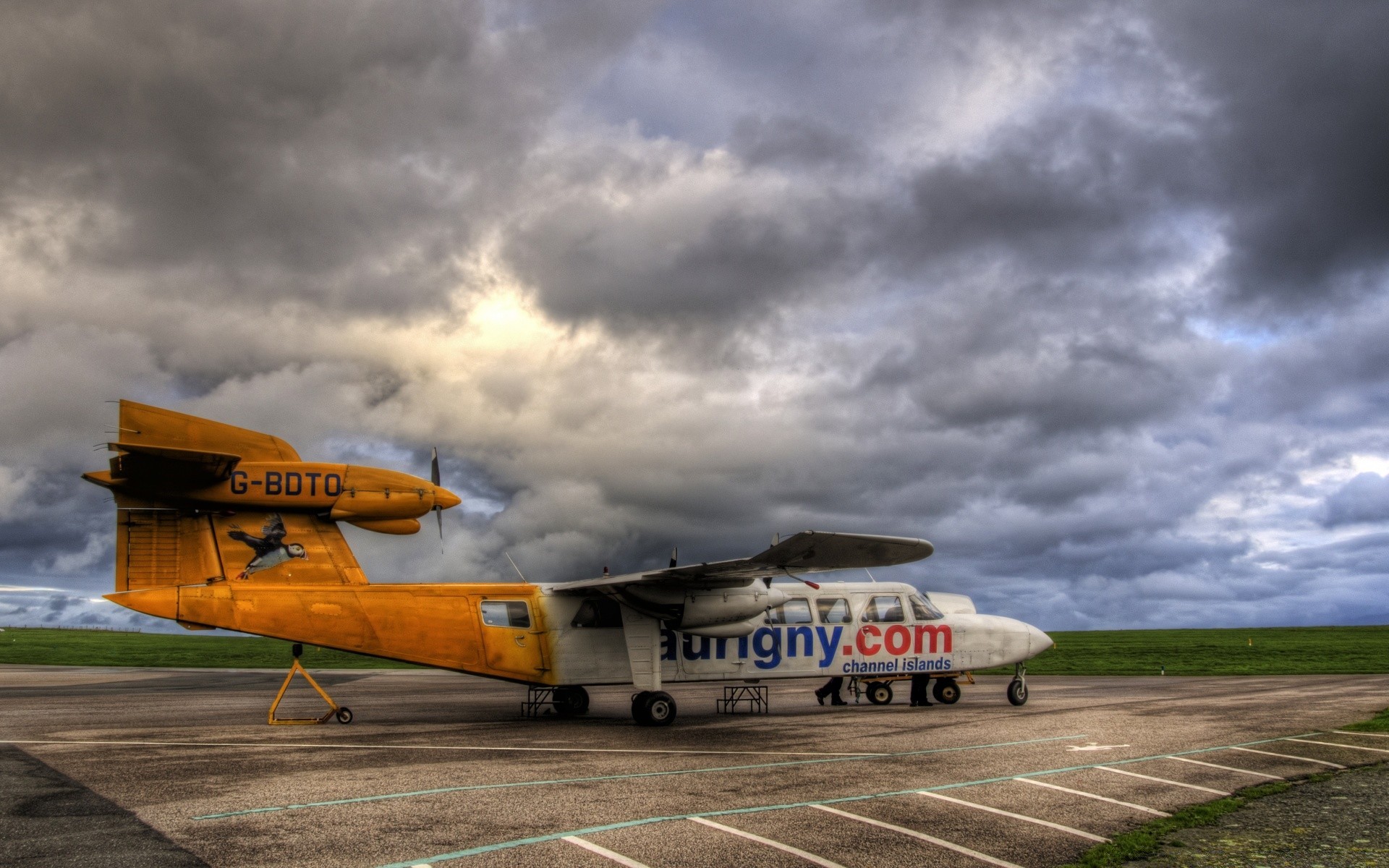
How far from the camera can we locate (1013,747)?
13.8 meters

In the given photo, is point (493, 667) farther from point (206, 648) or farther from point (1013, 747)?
point (206, 648)

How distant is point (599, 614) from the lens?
19.2m

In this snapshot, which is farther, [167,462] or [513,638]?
[513,638]

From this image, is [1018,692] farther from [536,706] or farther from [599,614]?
[536,706]

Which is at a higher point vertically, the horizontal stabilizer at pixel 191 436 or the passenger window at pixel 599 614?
the horizontal stabilizer at pixel 191 436

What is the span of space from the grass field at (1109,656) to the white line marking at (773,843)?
119 ft

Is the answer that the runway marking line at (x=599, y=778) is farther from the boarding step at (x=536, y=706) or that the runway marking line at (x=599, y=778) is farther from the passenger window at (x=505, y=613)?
the boarding step at (x=536, y=706)

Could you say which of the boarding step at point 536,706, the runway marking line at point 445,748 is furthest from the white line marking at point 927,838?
the boarding step at point 536,706

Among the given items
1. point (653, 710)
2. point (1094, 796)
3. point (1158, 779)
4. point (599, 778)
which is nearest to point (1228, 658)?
point (653, 710)

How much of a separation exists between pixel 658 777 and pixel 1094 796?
506 cm

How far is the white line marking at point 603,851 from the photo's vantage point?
6.98 meters

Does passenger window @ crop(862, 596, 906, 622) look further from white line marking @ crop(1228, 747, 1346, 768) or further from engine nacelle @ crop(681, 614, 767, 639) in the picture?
white line marking @ crop(1228, 747, 1346, 768)

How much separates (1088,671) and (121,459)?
39.0m

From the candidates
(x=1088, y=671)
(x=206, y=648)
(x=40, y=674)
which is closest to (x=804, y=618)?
(x=1088, y=671)
